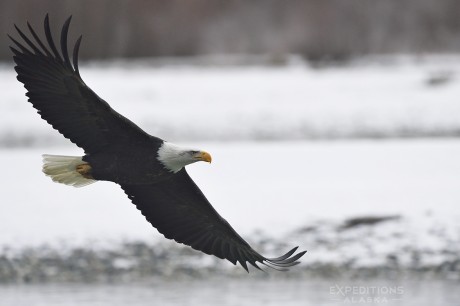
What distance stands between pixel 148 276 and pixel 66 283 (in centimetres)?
69

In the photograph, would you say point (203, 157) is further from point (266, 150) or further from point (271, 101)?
point (271, 101)

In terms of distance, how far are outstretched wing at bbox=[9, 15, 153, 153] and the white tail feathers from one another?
29cm

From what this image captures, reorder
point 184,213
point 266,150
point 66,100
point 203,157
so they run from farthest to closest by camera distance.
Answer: point 266,150 < point 184,213 < point 66,100 < point 203,157

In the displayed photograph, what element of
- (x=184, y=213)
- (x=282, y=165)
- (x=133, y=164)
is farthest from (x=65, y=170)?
(x=282, y=165)

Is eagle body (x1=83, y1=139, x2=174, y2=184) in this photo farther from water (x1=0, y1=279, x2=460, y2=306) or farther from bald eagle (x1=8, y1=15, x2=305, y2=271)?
water (x1=0, y1=279, x2=460, y2=306)

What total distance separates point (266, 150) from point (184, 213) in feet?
19.4

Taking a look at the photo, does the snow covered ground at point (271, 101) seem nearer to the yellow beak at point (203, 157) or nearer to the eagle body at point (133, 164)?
the eagle body at point (133, 164)

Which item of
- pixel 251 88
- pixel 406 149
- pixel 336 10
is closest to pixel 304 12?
pixel 336 10

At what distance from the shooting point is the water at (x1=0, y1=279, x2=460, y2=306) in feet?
30.9

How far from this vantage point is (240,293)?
978 centimetres

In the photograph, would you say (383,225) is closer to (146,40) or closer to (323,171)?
(323,171)

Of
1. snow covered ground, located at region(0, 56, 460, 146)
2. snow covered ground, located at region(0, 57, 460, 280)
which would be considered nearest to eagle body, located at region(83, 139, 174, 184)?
snow covered ground, located at region(0, 57, 460, 280)

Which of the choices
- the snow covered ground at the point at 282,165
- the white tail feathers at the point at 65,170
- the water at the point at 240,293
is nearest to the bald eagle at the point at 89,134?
the white tail feathers at the point at 65,170

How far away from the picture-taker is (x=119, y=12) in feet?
76.5
